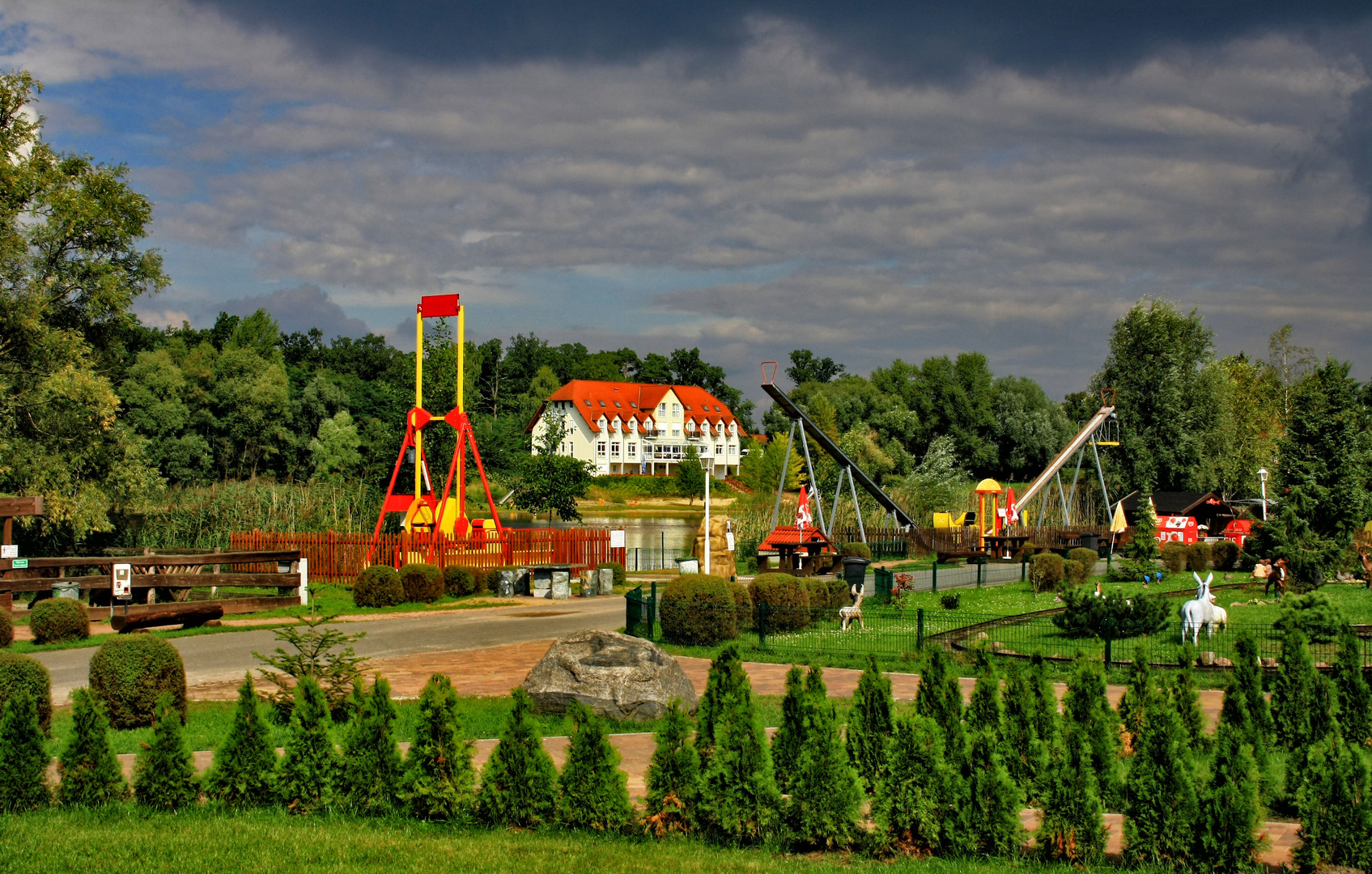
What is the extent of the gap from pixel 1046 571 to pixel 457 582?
14.4 meters

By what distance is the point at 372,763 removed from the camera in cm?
787

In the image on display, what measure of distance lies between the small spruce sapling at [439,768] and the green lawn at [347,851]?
20 centimetres

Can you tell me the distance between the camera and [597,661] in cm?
1105

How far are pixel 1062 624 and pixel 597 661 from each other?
9682 mm

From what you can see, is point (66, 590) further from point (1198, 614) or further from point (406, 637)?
point (1198, 614)

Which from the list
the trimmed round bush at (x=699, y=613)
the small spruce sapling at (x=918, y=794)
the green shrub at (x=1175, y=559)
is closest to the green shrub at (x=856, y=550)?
the green shrub at (x=1175, y=559)

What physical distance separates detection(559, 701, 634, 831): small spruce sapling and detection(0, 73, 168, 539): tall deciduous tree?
27.7 metres

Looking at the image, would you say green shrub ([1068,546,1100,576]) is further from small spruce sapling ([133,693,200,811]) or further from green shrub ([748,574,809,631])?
small spruce sapling ([133,693,200,811])

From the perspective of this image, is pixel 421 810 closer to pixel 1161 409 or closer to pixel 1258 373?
pixel 1161 409

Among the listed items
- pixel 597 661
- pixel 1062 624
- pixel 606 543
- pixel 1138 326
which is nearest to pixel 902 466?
pixel 1138 326

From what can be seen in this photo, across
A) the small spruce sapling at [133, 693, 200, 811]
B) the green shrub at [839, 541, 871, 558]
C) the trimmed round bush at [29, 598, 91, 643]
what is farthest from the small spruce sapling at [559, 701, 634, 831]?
the green shrub at [839, 541, 871, 558]

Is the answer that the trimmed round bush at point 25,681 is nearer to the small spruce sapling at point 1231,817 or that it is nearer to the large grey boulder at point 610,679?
the large grey boulder at point 610,679

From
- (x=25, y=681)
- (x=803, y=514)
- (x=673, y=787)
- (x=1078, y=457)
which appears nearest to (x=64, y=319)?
(x=803, y=514)

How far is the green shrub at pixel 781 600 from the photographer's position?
17.3 m
